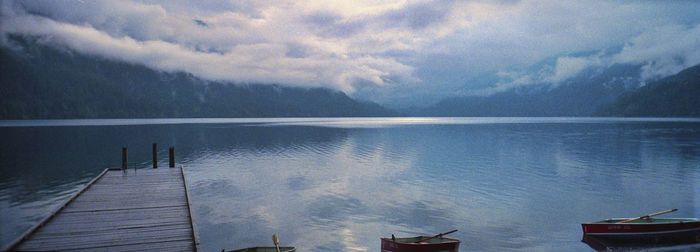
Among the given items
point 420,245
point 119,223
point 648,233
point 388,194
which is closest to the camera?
point 420,245

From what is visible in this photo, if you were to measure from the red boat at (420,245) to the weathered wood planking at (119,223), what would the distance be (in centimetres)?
820

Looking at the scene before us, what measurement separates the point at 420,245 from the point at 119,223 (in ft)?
43.7

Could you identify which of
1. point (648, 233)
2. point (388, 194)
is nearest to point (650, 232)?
point (648, 233)

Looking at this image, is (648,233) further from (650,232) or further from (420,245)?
(420,245)

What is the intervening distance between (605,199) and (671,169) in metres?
22.4

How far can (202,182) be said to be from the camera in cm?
3719

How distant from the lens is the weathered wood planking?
46.8ft

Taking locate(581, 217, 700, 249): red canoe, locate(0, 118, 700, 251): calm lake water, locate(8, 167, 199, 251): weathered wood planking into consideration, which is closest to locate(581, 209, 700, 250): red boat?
locate(581, 217, 700, 249): red canoe

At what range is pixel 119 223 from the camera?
17172mm

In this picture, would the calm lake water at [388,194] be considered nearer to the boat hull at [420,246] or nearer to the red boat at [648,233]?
the red boat at [648,233]

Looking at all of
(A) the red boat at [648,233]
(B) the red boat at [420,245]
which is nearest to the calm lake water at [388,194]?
(A) the red boat at [648,233]

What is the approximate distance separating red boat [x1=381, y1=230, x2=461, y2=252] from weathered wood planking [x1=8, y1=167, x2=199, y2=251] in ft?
26.9

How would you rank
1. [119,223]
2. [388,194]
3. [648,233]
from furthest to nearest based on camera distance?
[388,194]
[648,233]
[119,223]

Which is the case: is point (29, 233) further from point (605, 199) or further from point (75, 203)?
point (605, 199)
